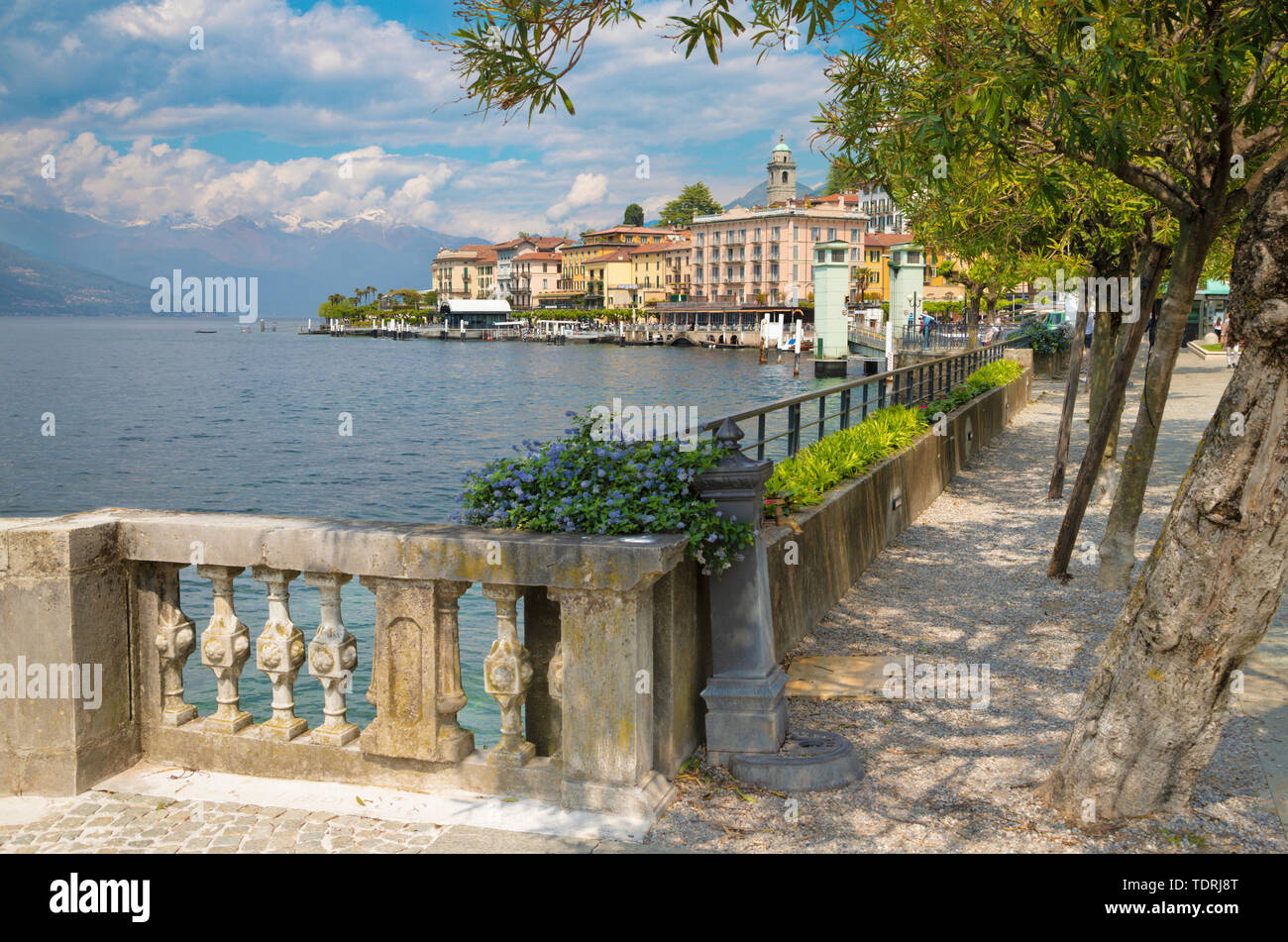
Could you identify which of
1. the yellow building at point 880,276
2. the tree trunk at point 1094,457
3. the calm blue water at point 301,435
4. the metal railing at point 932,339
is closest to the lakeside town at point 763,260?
the yellow building at point 880,276

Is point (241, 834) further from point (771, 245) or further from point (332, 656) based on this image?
point (771, 245)

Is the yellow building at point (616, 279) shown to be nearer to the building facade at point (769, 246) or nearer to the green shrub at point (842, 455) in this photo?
the building facade at point (769, 246)

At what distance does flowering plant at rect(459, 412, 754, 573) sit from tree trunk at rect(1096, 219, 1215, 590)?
431 centimetres

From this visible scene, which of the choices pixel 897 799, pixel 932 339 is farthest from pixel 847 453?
pixel 932 339

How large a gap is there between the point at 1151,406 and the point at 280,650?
702 cm

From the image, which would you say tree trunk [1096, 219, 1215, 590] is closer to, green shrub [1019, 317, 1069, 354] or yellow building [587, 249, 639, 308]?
green shrub [1019, 317, 1069, 354]

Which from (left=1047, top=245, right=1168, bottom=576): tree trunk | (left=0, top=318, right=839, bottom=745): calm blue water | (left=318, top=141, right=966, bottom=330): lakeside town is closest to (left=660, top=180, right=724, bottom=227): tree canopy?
(left=318, top=141, right=966, bottom=330): lakeside town

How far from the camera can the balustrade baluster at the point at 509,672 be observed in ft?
14.8

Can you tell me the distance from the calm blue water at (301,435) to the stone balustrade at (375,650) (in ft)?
1.32

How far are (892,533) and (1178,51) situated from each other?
6.34 meters

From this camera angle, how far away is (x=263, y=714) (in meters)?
12.2

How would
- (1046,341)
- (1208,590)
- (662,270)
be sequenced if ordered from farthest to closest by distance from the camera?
(662,270)
(1046,341)
(1208,590)

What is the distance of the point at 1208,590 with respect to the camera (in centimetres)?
412
